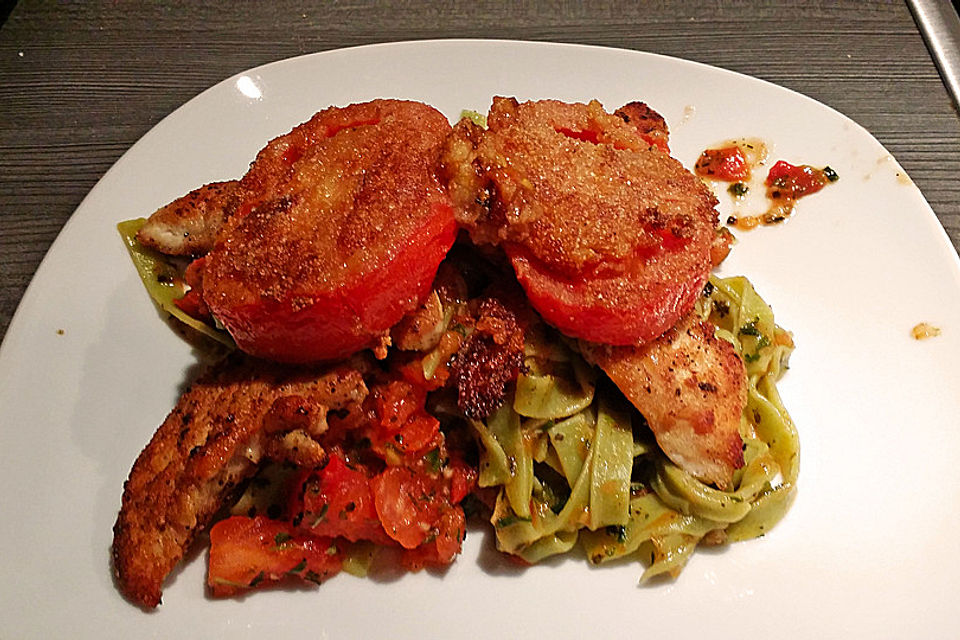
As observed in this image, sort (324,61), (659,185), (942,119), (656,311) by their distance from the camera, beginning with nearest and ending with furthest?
(656,311)
(659,185)
(324,61)
(942,119)

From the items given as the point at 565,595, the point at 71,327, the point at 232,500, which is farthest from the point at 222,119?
the point at 565,595

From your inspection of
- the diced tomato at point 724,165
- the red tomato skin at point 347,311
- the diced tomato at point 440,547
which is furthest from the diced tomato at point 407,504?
the diced tomato at point 724,165

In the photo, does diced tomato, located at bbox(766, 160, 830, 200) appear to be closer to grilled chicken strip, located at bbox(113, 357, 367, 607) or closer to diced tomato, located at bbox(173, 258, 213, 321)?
grilled chicken strip, located at bbox(113, 357, 367, 607)

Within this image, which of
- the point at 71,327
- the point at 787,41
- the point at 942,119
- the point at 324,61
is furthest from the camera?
the point at 787,41

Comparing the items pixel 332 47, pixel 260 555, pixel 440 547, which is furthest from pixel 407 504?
pixel 332 47

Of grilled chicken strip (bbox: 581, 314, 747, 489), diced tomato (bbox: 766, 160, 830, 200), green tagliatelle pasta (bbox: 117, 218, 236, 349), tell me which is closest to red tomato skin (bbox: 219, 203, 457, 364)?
grilled chicken strip (bbox: 581, 314, 747, 489)

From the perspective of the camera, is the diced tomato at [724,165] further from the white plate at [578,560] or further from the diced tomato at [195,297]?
the diced tomato at [195,297]

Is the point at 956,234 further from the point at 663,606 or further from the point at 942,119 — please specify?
the point at 663,606
